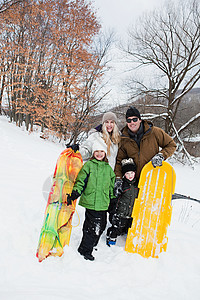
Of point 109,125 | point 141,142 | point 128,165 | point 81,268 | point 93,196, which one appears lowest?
point 81,268

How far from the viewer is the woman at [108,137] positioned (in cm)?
257

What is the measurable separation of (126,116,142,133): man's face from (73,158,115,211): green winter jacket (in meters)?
0.63

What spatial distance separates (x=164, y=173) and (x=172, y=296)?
1312 millimetres

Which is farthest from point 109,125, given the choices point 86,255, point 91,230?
point 86,255

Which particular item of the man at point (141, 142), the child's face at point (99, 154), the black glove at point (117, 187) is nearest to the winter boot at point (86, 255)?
the black glove at point (117, 187)

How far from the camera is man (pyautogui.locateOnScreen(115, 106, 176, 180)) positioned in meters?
2.51

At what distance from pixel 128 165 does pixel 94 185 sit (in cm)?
53

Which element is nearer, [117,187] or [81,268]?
[81,268]

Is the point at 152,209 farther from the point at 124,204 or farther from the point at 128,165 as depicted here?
the point at 128,165

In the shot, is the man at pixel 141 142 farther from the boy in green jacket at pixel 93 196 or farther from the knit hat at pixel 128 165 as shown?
the boy in green jacket at pixel 93 196

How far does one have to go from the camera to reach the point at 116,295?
180 cm

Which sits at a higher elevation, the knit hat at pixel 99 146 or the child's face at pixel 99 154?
the knit hat at pixel 99 146

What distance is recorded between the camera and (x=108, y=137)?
2.56m

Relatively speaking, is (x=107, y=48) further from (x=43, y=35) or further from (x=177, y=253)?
(x=177, y=253)
